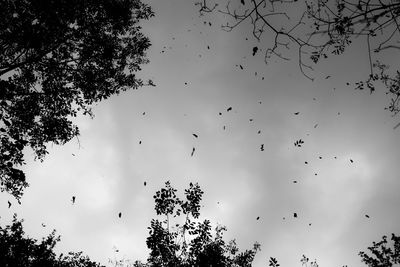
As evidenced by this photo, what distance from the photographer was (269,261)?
695 inches

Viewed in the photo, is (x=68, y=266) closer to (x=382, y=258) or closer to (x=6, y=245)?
(x=6, y=245)

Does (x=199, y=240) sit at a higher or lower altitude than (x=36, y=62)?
lower

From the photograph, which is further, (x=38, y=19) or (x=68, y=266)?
(x=68, y=266)

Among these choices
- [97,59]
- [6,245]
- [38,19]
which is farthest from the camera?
[6,245]

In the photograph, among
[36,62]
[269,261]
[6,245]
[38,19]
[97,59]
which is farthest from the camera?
[6,245]

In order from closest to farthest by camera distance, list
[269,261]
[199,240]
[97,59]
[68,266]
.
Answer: [97,59] < [199,240] < [269,261] < [68,266]

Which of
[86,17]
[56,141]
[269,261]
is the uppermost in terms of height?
[86,17]

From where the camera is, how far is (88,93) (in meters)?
14.0

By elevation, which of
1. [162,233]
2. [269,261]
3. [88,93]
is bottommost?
[269,261]

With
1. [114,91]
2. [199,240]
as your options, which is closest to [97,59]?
[114,91]

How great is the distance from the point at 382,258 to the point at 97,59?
1035 inches

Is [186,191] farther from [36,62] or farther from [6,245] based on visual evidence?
[6,245]

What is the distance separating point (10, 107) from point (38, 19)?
357cm

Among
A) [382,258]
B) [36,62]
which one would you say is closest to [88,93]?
[36,62]
